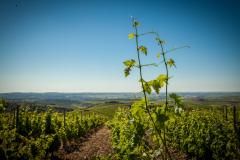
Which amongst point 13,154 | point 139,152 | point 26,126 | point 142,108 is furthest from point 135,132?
point 26,126

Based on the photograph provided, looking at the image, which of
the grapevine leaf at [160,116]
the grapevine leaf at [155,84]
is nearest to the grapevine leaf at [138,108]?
the grapevine leaf at [160,116]

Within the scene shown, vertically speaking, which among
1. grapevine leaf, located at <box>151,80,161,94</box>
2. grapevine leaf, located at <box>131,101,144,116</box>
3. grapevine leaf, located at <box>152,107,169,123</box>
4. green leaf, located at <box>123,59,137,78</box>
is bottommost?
grapevine leaf, located at <box>152,107,169,123</box>

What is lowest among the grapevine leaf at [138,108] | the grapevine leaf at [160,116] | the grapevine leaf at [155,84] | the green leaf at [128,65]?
the grapevine leaf at [160,116]

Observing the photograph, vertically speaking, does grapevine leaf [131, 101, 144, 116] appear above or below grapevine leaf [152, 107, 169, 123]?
above

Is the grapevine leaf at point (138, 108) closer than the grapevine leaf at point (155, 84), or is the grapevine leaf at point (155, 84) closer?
the grapevine leaf at point (155, 84)

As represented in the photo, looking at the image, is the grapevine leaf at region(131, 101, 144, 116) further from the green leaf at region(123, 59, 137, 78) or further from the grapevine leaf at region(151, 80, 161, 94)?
the green leaf at region(123, 59, 137, 78)

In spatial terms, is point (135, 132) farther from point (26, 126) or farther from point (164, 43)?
point (26, 126)

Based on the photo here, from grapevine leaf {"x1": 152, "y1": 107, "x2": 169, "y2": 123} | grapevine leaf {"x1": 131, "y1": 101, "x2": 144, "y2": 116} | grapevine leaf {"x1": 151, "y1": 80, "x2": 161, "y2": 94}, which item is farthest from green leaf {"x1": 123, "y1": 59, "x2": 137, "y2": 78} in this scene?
grapevine leaf {"x1": 152, "y1": 107, "x2": 169, "y2": 123}

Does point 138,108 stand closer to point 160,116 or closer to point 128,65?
point 160,116

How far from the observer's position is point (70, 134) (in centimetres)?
874

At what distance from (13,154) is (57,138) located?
308cm

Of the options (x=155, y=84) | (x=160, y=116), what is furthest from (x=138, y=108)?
(x=155, y=84)

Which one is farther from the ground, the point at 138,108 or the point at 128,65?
the point at 128,65

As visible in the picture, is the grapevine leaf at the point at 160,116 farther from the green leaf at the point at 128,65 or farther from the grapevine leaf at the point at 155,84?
the green leaf at the point at 128,65
